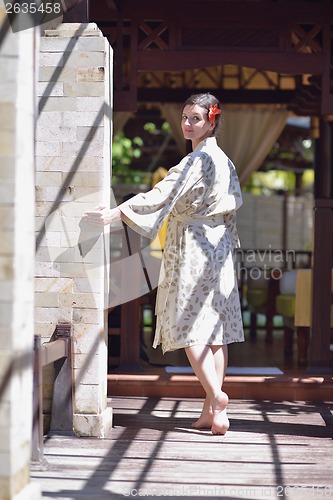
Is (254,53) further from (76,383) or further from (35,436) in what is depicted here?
(35,436)

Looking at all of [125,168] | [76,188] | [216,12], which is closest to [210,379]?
[76,188]

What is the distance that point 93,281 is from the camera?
14.0 ft

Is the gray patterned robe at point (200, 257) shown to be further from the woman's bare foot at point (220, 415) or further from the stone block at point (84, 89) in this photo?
the stone block at point (84, 89)

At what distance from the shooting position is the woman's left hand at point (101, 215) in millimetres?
4039

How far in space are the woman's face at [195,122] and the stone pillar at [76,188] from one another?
16.1 inches

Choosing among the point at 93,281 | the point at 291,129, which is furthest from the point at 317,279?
the point at 291,129

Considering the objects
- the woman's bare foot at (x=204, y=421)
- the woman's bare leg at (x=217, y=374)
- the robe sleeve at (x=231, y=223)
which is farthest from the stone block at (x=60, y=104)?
the woman's bare foot at (x=204, y=421)

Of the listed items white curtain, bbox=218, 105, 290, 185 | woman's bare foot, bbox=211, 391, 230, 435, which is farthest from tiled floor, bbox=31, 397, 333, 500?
white curtain, bbox=218, 105, 290, 185

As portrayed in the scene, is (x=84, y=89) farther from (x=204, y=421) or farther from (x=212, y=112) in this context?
(x=204, y=421)

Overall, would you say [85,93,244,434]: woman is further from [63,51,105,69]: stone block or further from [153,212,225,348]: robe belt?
[63,51,105,69]: stone block

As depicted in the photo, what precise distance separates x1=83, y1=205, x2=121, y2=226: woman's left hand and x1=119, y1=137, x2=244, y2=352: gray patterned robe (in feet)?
0.84

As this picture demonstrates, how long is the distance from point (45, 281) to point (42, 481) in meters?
1.18

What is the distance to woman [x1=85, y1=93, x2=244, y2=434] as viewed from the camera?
430cm

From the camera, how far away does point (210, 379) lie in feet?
14.1
